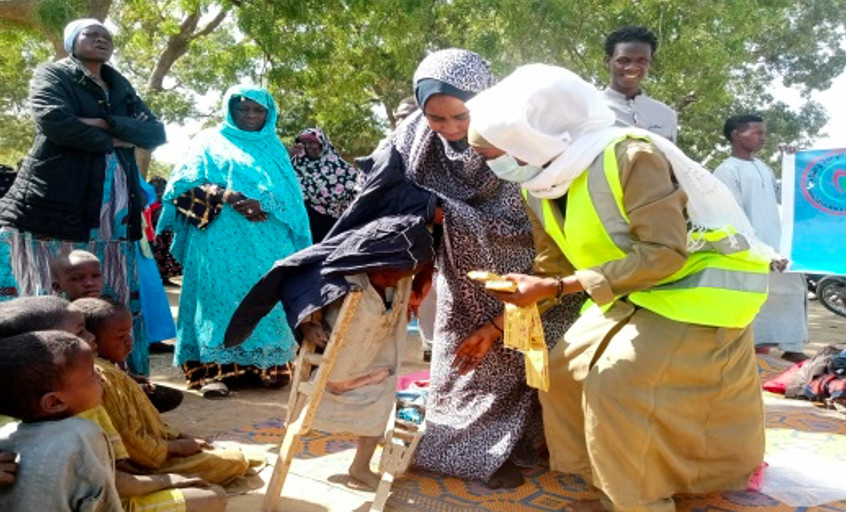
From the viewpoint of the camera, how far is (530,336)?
2.86 m

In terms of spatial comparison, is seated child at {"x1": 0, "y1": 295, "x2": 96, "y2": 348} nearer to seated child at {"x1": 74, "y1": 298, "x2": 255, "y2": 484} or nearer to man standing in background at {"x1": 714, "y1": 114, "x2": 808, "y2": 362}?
seated child at {"x1": 74, "y1": 298, "x2": 255, "y2": 484}

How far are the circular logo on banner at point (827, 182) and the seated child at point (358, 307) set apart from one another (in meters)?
4.64

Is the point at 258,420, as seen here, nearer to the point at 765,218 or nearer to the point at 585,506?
the point at 585,506

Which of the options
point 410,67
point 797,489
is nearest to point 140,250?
point 797,489

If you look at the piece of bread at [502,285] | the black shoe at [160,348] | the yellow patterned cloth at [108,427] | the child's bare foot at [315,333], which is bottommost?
the black shoe at [160,348]

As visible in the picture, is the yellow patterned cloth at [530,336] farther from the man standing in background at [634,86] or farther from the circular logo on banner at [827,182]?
the circular logo on banner at [827,182]

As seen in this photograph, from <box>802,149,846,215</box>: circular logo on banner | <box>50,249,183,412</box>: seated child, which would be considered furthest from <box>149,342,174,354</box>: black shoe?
<box>802,149,846,215</box>: circular logo on banner

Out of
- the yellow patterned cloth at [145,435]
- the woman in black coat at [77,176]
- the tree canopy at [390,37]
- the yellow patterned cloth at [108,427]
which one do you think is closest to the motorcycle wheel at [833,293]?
the tree canopy at [390,37]

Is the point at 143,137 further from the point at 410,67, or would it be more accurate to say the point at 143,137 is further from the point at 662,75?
the point at 662,75

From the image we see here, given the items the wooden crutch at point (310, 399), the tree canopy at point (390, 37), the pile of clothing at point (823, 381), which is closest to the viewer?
the wooden crutch at point (310, 399)

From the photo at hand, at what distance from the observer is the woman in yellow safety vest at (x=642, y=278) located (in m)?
2.70

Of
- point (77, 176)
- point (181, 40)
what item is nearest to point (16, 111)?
point (181, 40)

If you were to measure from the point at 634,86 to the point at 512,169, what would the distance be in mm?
2467

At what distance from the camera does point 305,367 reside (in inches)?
124
